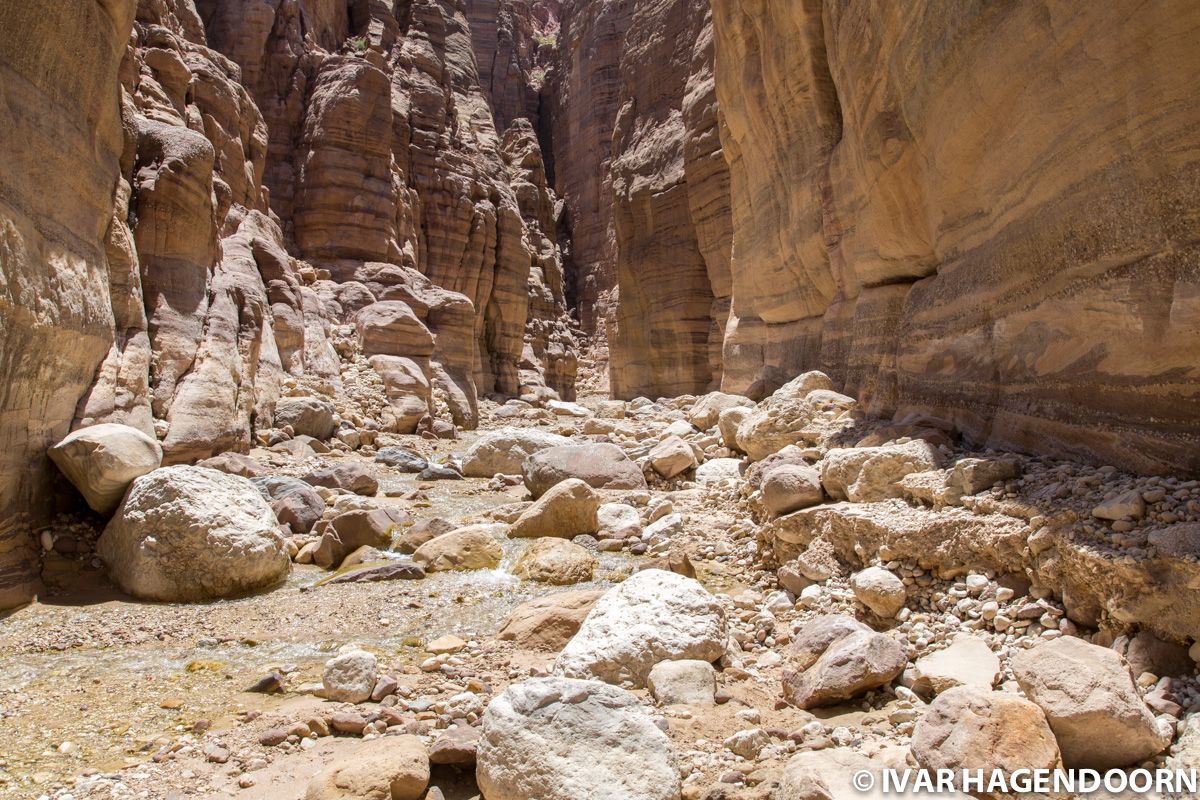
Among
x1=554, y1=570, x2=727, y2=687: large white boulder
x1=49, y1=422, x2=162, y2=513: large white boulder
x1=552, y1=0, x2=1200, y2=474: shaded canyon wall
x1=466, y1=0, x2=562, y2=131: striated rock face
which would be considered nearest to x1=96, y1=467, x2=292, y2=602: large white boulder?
x1=49, y1=422, x2=162, y2=513: large white boulder

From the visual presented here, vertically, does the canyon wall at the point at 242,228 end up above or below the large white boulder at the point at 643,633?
above

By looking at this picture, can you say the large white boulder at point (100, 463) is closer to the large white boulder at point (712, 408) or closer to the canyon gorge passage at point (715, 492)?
the canyon gorge passage at point (715, 492)

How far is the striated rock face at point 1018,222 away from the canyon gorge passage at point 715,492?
0.08 ft

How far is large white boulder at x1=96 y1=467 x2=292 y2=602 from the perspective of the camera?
5.07 m

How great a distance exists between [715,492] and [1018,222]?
3.76m

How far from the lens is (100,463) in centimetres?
542

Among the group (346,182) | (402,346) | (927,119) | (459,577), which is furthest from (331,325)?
(927,119)

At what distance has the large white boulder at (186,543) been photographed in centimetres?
507

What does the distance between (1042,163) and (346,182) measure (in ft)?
71.2

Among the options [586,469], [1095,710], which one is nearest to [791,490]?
[1095,710]
